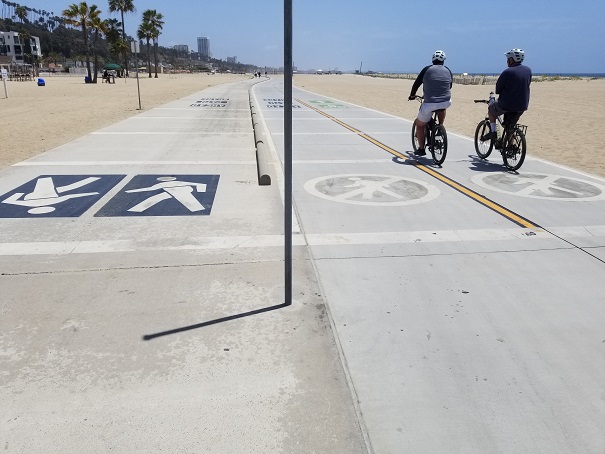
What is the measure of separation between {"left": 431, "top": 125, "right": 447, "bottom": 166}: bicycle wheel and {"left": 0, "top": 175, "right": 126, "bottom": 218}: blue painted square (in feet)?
19.0

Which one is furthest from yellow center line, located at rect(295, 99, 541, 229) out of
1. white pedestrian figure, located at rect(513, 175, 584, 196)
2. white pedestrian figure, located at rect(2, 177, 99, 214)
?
white pedestrian figure, located at rect(2, 177, 99, 214)

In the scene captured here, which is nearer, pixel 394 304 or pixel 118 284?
pixel 394 304

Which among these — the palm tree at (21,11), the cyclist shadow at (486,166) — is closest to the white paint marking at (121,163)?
the cyclist shadow at (486,166)

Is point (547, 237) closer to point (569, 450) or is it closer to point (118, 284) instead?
point (569, 450)

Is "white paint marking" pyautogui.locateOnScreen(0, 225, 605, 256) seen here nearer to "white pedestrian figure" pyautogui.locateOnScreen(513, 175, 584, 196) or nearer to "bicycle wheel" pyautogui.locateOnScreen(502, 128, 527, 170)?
"white pedestrian figure" pyautogui.locateOnScreen(513, 175, 584, 196)

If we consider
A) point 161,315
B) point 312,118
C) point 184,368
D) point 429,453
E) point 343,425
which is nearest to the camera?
point 429,453

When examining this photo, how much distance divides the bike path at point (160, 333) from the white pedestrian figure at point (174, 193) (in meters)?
0.07

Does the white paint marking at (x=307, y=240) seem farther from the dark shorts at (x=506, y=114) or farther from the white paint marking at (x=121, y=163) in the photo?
the white paint marking at (x=121, y=163)

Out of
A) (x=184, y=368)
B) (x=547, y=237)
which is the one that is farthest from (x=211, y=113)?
(x=184, y=368)

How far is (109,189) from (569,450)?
6668 millimetres

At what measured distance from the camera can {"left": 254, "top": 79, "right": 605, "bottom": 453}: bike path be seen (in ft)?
8.61

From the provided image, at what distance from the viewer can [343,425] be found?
2.57 m

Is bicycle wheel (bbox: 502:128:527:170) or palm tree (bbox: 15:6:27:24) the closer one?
bicycle wheel (bbox: 502:128:527:170)

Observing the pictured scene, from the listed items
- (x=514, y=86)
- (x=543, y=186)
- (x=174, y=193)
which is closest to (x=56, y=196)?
(x=174, y=193)
